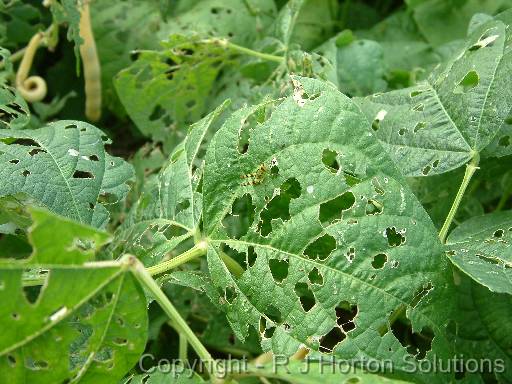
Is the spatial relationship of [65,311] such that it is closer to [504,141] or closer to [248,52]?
[504,141]

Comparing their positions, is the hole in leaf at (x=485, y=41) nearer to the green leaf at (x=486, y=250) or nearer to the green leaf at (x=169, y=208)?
the green leaf at (x=486, y=250)

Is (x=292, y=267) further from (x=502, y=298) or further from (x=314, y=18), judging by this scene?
(x=314, y=18)

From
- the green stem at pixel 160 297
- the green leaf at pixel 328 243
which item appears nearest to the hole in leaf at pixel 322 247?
the green leaf at pixel 328 243

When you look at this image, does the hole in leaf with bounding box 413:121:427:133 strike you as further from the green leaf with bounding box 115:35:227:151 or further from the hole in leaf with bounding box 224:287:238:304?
the green leaf with bounding box 115:35:227:151

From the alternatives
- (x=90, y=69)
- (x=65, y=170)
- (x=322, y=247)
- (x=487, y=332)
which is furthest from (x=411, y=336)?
(x=90, y=69)

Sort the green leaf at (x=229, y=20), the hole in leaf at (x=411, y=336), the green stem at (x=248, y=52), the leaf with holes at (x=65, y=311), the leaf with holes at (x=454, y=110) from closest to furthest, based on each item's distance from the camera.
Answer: the leaf with holes at (x=65, y=311) < the leaf with holes at (x=454, y=110) < the hole in leaf at (x=411, y=336) < the green stem at (x=248, y=52) < the green leaf at (x=229, y=20)
